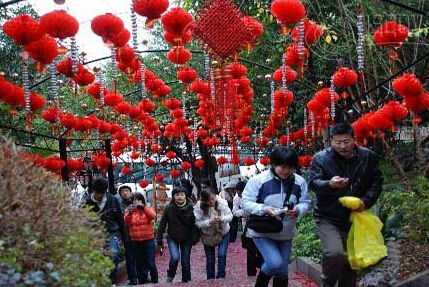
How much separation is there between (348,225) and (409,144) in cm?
1360

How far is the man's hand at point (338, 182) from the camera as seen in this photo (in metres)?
4.97

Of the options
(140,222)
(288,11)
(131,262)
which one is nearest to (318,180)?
(288,11)

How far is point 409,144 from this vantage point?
17.9 metres

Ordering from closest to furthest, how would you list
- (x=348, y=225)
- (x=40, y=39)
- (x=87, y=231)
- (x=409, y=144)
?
(x=87, y=231) < (x=348, y=225) < (x=40, y=39) < (x=409, y=144)

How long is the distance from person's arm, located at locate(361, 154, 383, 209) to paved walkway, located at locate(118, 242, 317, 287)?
2.85 meters

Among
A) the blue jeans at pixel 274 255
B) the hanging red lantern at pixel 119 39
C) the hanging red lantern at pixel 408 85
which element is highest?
the hanging red lantern at pixel 119 39

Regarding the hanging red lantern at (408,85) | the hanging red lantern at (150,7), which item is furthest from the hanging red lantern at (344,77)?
the hanging red lantern at (150,7)

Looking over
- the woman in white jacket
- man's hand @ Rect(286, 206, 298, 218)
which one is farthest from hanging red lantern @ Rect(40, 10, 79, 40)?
man's hand @ Rect(286, 206, 298, 218)

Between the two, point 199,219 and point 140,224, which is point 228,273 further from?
point 140,224

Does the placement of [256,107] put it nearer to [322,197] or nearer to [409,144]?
[409,144]

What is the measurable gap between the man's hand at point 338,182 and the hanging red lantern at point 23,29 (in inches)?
151

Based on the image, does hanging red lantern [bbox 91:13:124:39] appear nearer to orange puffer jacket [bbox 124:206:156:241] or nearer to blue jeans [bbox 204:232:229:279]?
orange puffer jacket [bbox 124:206:156:241]

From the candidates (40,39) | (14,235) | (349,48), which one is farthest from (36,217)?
(349,48)

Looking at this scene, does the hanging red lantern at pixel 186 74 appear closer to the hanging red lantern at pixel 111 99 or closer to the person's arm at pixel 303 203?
the hanging red lantern at pixel 111 99
